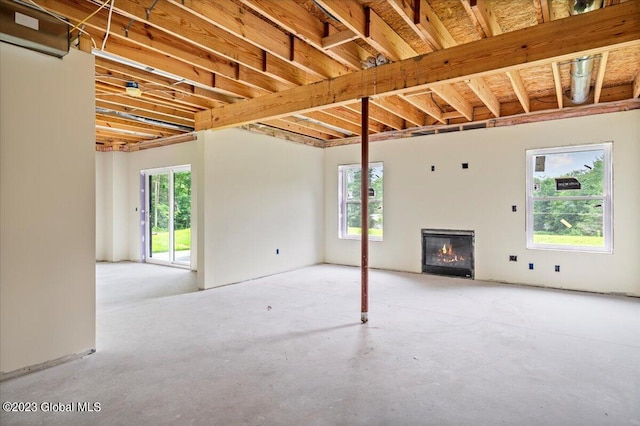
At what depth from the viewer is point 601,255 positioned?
16.4 ft

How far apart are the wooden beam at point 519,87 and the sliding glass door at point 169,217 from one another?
5.79 m

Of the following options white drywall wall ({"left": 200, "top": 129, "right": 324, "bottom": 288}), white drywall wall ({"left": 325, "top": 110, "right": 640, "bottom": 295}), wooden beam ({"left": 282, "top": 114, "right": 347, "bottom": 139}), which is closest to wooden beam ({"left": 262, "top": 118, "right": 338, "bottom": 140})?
wooden beam ({"left": 282, "top": 114, "right": 347, "bottom": 139})

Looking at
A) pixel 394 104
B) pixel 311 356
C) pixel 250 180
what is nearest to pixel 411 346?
pixel 311 356

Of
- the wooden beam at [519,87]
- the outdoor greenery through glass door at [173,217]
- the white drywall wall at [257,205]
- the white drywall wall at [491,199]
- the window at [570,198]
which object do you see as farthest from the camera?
the outdoor greenery through glass door at [173,217]

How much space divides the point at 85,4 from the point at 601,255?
6.75 meters

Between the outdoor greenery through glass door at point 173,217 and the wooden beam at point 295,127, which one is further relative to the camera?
the outdoor greenery through glass door at point 173,217

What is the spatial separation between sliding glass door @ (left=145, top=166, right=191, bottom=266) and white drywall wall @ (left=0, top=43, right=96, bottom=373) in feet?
14.0

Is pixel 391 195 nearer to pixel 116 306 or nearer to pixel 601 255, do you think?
pixel 601 255

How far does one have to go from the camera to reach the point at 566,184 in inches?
207

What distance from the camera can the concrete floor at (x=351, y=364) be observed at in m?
2.13

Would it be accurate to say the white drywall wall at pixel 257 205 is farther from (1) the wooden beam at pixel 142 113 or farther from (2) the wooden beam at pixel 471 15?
(2) the wooden beam at pixel 471 15

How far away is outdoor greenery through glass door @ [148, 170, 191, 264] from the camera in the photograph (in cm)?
725

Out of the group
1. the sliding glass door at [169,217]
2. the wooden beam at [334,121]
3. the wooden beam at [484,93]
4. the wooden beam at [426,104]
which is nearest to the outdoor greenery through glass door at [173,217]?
the sliding glass door at [169,217]

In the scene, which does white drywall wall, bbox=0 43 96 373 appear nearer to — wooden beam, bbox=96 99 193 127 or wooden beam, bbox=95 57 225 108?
wooden beam, bbox=95 57 225 108
